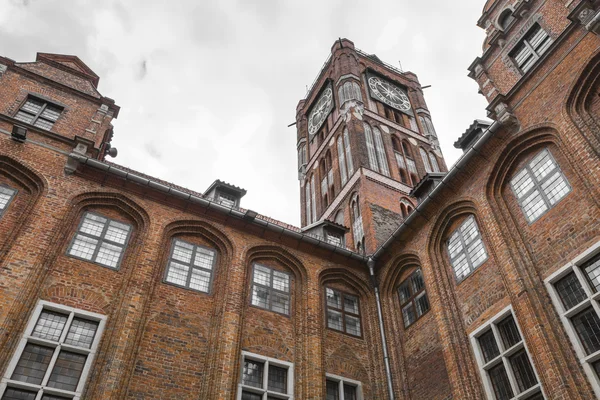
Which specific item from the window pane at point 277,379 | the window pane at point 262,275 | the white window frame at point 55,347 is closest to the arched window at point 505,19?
the window pane at point 262,275

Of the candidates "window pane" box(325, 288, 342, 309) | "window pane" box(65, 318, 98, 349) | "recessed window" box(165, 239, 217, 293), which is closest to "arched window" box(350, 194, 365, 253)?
"window pane" box(325, 288, 342, 309)

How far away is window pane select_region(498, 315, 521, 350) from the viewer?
12.8 metres

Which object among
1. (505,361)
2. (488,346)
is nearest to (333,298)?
(488,346)

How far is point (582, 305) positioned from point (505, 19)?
38.3 feet

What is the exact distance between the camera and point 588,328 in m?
11.0

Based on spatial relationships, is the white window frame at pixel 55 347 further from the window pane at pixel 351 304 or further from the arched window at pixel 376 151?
the arched window at pixel 376 151

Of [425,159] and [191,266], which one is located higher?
[425,159]

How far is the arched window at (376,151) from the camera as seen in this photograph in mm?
29583

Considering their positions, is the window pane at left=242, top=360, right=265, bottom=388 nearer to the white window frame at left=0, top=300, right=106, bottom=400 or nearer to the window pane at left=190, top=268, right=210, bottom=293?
the window pane at left=190, top=268, right=210, bottom=293

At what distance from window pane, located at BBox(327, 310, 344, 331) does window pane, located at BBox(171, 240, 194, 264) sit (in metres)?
5.14

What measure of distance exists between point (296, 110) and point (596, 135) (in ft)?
116

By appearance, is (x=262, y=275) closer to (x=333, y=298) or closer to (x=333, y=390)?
(x=333, y=298)

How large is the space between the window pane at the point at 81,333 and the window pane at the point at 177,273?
2.74 m

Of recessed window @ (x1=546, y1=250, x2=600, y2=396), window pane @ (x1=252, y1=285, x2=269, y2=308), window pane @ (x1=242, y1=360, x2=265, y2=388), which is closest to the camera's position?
recessed window @ (x1=546, y1=250, x2=600, y2=396)
